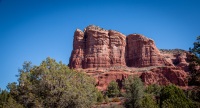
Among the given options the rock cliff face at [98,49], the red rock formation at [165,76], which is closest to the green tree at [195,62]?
the red rock formation at [165,76]

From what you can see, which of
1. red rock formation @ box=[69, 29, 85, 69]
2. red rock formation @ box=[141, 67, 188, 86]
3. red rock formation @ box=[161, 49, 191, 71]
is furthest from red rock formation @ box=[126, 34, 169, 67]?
red rock formation @ box=[141, 67, 188, 86]

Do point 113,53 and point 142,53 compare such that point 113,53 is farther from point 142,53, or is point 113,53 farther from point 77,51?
point 77,51

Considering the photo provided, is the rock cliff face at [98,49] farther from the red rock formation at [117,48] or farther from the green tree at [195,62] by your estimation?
the green tree at [195,62]

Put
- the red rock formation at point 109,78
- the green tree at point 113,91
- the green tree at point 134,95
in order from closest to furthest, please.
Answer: the green tree at point 134,95 < the green tree at point 113,91 < the red rock formation at point 109,78

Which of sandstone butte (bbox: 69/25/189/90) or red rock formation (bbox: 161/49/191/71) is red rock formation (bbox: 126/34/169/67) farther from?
red rock formation (bbox: 161/49/191/71)

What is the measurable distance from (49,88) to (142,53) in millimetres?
107541

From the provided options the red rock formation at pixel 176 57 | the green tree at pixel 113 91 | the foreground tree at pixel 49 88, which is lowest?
the green tree at pixel 113 91

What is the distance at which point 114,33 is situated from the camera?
134m

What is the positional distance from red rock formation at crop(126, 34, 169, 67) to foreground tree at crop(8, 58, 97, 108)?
102 metres

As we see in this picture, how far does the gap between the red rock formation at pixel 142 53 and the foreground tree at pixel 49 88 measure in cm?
10163

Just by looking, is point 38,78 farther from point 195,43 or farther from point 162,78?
point 162,78

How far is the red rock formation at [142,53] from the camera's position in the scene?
12788cm

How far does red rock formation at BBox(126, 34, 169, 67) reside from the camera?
12788 cm

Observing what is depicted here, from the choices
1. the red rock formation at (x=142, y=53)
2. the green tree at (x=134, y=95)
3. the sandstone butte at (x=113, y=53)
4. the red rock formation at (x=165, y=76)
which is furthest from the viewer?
the red rock formation at (x=142, y=53)
